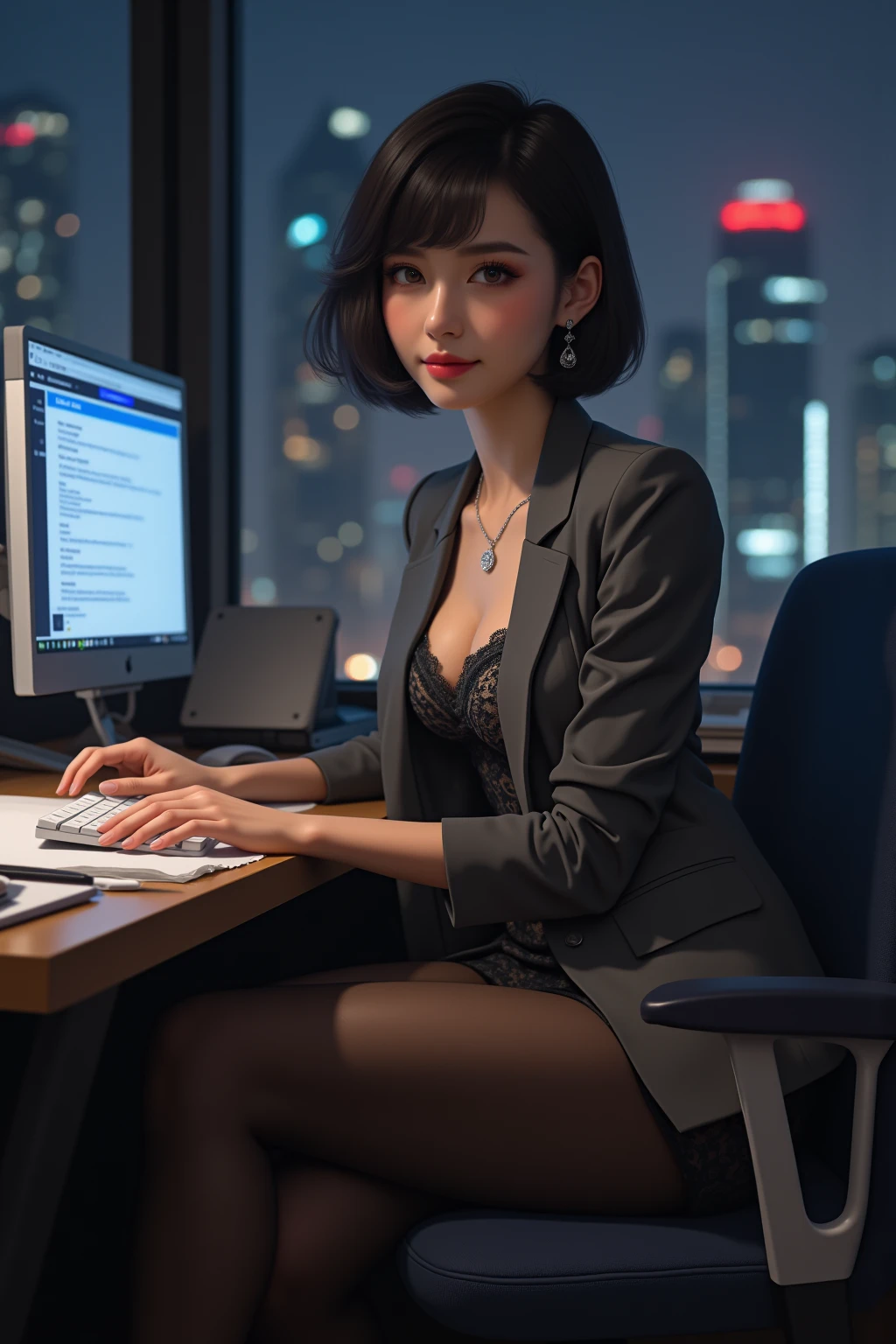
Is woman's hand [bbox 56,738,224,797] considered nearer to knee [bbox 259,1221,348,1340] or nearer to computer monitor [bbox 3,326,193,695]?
computer monitor [bbox 3,326,193,695]

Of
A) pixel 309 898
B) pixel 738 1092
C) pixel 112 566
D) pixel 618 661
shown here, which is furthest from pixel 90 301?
pixel 738 1092

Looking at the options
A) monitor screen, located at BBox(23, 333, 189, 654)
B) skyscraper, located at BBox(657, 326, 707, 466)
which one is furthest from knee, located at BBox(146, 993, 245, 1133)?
skyscraper, located at BBox(657, 326, 707, 466)

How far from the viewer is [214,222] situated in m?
2.26

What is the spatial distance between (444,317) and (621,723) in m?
0.50

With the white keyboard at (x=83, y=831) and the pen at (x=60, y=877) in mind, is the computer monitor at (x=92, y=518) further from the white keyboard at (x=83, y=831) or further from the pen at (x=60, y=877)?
the pen at (x=60, y=877)

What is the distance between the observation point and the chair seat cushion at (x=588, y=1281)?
2.95ft

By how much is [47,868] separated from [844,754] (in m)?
0.72

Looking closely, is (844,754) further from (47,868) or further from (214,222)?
(214,222)

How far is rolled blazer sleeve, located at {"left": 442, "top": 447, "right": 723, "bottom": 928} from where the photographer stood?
110cm

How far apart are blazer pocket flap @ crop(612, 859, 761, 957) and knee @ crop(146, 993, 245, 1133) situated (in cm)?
38

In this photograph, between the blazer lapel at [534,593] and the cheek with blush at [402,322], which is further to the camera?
the cheek with blush at [402,322]

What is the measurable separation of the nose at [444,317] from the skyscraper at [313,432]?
99cm

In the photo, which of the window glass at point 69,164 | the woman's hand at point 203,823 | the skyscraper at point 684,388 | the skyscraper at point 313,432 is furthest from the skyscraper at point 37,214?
the woman's hand at point 203,823

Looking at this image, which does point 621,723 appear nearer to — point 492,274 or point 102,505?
point 492,274
